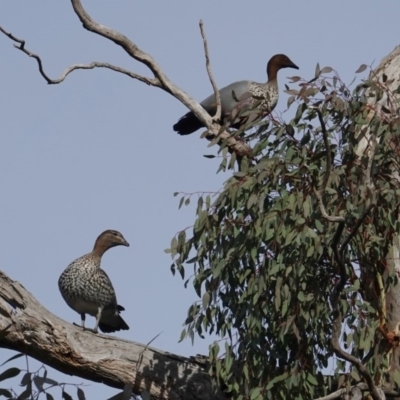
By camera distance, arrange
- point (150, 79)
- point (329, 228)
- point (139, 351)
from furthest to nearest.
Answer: point (150, 79), point (139, 351), point (329, 228)

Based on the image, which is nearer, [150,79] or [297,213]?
[297,213]

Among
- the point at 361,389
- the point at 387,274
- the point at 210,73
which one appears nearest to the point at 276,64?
the point at 210,73

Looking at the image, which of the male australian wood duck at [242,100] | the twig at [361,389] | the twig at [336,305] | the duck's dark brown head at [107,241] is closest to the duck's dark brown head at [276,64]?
the male australian wood duck at [242,100]

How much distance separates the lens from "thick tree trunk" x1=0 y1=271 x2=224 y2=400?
650 centimetres

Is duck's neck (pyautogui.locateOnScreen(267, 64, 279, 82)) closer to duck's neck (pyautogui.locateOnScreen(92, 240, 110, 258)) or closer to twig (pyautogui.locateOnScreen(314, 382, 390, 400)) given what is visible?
duck's neck (pyautogui.locateOnScreen(92, 240, 110, 258))

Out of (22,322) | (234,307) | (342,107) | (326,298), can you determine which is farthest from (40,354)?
(342,107)

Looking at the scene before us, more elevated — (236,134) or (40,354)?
(236,134)

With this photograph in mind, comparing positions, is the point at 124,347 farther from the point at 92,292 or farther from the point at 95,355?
the point at 92,292

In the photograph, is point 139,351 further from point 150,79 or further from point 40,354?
point 150,79

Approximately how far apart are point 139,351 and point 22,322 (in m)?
0.66

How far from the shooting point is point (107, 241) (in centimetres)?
909

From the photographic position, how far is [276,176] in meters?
6.36

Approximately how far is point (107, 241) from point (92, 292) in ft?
1.99

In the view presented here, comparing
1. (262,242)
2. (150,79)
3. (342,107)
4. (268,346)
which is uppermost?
(150,79)
